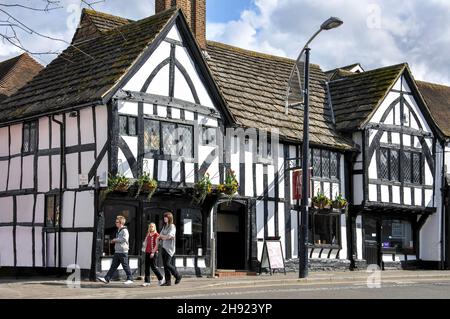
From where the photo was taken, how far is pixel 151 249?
18453mm

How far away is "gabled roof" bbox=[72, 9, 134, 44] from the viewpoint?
91.5ft

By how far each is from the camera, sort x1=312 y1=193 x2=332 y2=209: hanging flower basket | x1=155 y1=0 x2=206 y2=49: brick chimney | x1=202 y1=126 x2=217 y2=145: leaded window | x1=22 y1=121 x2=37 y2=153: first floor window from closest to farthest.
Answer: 1. x1=202 y1=126 x2=217 y2=145: leaded window
2. x1=22 y1=121 x2=37 y2=153: first floor window
3. x1=312 y1=193 x2=332 y2=209: hanging flower basket
4. x1=155 y1=0 x2=206 y2=49: brick chimney

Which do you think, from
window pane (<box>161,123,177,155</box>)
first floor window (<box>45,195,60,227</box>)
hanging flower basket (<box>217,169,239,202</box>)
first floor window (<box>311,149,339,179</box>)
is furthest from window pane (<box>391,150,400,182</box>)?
first floor window (<box>45,195,60,227</box>)

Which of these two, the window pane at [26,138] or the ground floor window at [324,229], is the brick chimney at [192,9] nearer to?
the window pane at [26,138]

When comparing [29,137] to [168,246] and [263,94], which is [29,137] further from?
[263,94]

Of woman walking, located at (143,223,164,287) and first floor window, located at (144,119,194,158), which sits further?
first floor window, located at (144,119,194,158)

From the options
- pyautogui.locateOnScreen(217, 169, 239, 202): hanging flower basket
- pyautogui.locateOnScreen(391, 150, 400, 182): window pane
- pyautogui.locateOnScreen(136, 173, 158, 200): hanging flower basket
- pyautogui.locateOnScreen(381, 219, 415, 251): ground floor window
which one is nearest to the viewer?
pyautogui.locateOnScreen(136, 173, 158, 200): hanging flower basket

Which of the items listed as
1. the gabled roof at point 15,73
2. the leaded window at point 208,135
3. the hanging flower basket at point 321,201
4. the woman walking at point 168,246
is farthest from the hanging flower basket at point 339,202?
the gabled roof at point 15,73

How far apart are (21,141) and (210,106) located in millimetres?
6209

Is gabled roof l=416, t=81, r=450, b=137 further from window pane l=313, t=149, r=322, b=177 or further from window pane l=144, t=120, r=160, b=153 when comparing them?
window pane l=144, t=120, r=160, b=153

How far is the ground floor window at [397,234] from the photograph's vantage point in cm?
2938

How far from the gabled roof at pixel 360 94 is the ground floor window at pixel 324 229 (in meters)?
3.61

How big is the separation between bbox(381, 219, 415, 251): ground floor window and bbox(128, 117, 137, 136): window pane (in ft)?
39.9
